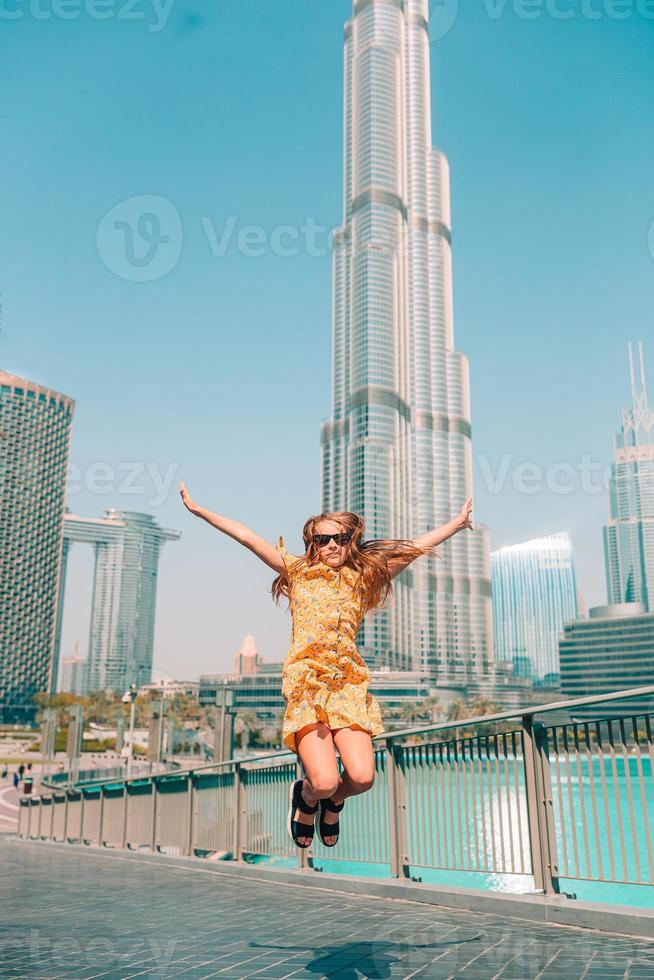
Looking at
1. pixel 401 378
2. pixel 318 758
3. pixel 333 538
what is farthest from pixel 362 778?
pixel 401 378

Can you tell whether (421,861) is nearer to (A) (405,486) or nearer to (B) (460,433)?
(A) (405,486)

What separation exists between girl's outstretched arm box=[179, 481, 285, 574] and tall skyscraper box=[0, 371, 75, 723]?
585ft

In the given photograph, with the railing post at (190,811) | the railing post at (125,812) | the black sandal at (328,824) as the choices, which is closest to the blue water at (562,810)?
the black sandal at (328,824)

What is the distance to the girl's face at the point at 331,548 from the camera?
502 cm

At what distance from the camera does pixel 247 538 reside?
503 centimetres

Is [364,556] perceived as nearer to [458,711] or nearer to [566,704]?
[566,704]

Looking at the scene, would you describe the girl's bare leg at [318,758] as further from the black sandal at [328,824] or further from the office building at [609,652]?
the office building at [609,652]

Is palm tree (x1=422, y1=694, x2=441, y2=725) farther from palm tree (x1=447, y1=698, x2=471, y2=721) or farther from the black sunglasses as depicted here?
the black sunglasses

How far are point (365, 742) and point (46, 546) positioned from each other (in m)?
196

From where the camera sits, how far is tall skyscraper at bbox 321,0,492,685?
16750 cm

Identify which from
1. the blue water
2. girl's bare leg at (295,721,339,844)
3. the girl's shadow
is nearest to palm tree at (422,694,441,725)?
the blue water

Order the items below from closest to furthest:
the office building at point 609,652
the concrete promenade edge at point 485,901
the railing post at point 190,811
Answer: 1. the concrete promenade edge at point 485,901
2. the railing post at point 190,811
3. the office building at point 609,652

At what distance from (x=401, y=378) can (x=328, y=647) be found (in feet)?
586

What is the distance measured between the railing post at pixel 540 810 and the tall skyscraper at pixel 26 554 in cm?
17797
